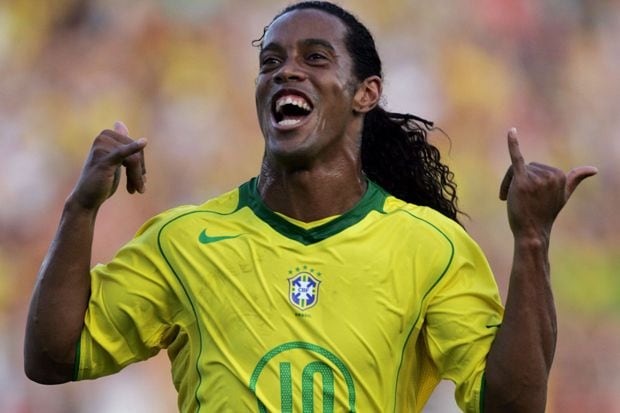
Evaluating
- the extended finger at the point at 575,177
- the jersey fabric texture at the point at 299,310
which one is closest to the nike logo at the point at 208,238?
the jersey fabric texture at the point at 299,310

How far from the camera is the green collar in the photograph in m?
3.13

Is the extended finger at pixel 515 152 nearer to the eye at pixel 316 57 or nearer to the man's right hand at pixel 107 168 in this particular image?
the eye at pixel 316 57

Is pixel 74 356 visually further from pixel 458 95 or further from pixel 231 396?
pixel 458 95

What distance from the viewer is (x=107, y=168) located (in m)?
3.02

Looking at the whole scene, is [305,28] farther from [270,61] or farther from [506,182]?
[506,182]

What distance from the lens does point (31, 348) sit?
3.08 meters

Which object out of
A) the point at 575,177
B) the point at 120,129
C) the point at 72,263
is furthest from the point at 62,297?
the point at 575,177

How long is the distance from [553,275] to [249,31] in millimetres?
2162

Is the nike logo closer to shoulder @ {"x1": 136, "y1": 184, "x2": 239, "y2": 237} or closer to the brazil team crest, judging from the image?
shoulder @ {"x1": 136, "y1": 184, "x2": 239, "y2": 237}

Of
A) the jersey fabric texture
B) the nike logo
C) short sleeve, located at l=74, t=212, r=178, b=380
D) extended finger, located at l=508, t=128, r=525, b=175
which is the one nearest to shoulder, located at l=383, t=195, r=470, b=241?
the jersey fabric texture

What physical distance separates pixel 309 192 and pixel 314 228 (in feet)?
0.36

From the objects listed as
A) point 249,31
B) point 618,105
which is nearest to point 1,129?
point 249,31

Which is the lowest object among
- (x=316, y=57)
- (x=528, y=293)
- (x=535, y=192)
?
(x=528, y=293)

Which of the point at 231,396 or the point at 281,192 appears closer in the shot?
the point at 231,396
